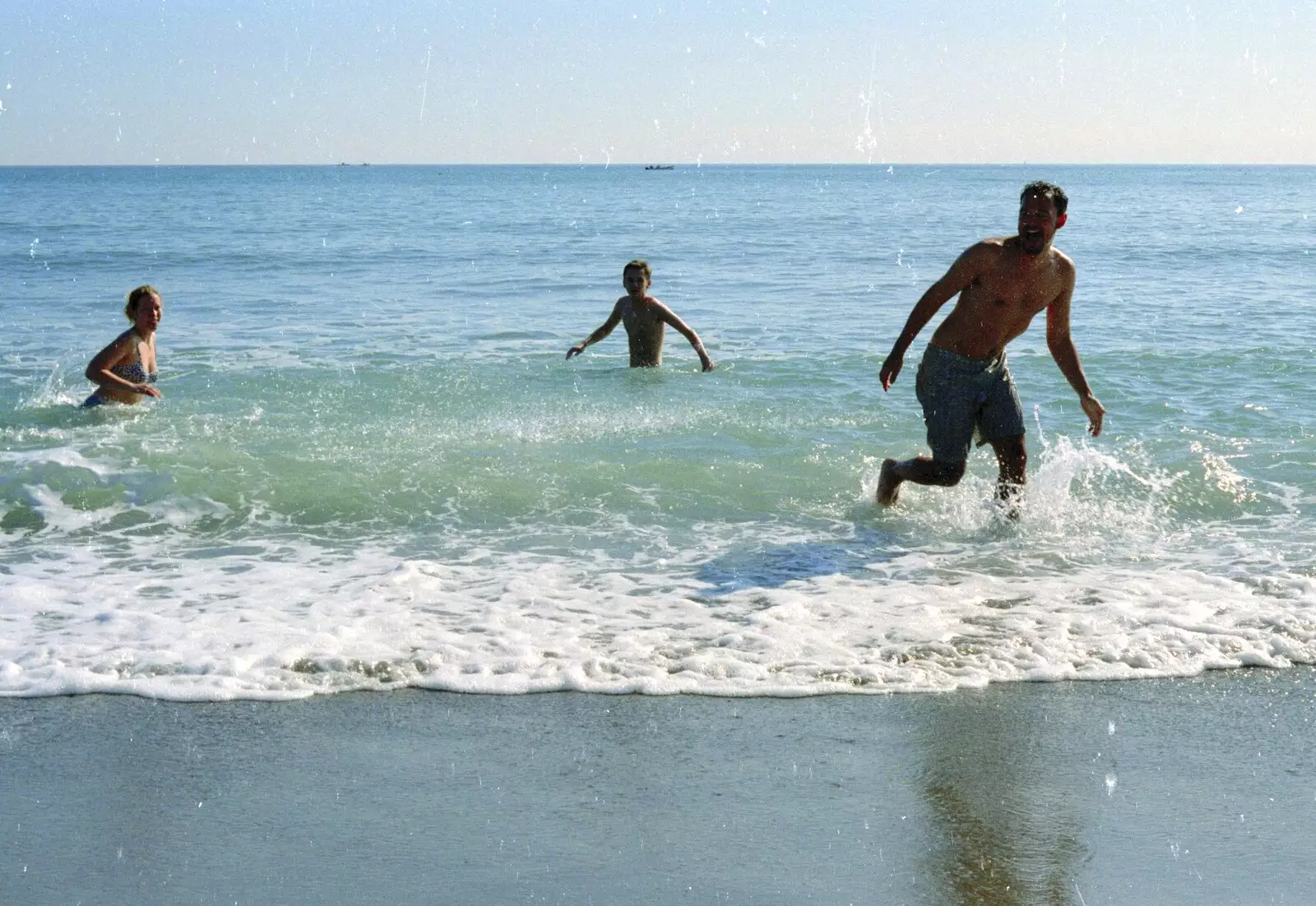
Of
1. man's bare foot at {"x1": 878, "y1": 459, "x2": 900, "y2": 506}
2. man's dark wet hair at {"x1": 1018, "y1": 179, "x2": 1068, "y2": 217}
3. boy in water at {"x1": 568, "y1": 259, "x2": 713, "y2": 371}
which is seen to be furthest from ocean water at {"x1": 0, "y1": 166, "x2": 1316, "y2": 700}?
man's dark wet hair at {"x1": 1018, "y1": 179, "x2": 1068, "y2": 217}

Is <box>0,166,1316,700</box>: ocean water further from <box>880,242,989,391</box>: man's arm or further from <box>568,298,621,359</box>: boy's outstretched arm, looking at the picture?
<box>880,242,989,391</box>: man's arm

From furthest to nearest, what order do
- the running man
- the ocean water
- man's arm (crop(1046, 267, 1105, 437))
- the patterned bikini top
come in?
the patterned bikini top < man's arm (crop(1046, 267, 1105, 437)) < the running man < the ocean water

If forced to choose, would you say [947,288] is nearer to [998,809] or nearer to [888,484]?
[888,484]

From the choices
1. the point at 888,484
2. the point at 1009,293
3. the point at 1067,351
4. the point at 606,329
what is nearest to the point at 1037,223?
the point at 1009,293

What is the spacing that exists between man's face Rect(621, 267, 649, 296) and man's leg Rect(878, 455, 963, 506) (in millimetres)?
5469

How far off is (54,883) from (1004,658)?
10.8 ft

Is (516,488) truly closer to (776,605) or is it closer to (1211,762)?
(776,605)

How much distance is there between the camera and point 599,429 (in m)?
9.64

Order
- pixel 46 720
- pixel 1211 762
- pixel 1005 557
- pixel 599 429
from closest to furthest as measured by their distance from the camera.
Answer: pixel 1211 762 < pixel 46 720 < pixel 1005 557 < pixel 599 429

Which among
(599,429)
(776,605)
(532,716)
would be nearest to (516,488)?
(599,429)

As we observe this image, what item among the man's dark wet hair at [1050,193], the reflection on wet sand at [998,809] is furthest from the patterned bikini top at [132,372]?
the reflection on wet sand at [998,809]

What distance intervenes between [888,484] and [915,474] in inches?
11.6

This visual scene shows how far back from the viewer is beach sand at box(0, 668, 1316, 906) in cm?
319

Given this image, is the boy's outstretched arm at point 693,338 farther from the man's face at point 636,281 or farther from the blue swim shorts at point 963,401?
the blue swim shorts at point 963,401
